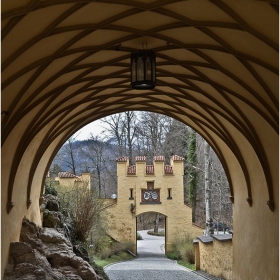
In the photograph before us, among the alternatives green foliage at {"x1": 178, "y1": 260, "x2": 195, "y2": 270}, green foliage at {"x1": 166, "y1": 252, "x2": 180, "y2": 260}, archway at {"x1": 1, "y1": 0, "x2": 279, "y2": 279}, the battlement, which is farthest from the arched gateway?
archway at {"x1": 1, "y1": 0, "x2": 279, "y2": 279}

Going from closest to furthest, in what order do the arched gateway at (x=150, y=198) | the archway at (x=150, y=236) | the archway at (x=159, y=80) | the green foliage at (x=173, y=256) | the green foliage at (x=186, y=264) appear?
1. the archway at (x=159, y=80)
2. the green foliage at (x=186, y=264)
3. the green foliage at (x=173, y=256)
4. the arched gateway at (x=150, y=198)
5. the archway at (x=150, y=236)

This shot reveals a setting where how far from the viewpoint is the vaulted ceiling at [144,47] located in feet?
22.6

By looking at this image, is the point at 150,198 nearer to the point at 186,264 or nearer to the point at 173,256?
the point at 173,256

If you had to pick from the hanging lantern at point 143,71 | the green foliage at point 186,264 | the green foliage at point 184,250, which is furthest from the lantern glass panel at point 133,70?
the green foliage at point 184,250

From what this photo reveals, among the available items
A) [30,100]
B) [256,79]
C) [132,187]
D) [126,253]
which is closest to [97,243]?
[126,253]

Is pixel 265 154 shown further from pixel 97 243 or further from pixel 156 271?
pixel 97 243

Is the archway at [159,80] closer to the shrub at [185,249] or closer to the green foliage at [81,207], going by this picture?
the green foliage at [81,207]

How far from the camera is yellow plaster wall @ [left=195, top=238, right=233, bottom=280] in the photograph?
51.3ft

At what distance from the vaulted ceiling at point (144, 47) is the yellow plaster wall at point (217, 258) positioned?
3.98 m

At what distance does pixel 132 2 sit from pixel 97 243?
18927 mm

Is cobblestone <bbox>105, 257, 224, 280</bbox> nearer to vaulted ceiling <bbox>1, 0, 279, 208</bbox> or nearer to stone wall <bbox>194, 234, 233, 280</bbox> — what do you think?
stone wall <bbox>194, 234, 233, 280</bbox>

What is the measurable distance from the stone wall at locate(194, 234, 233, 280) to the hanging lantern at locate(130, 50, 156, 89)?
9079 millimetres

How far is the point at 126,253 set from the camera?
27.4 m

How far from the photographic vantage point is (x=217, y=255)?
17.0 meters
